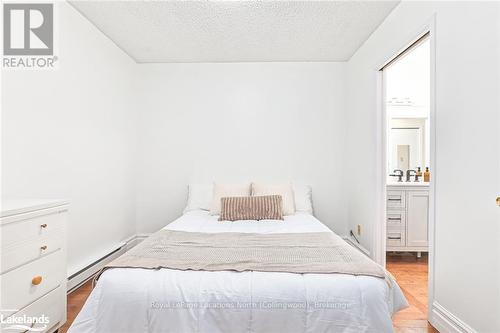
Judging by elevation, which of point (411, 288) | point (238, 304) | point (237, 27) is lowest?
point (411, 288)

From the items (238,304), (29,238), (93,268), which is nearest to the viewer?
(238,304)

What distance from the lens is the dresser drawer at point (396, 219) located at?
3520 mm

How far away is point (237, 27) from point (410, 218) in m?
2.91

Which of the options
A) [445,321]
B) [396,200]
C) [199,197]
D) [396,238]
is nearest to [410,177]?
[396,200]

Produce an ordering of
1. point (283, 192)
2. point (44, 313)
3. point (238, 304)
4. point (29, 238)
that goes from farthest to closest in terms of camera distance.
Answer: point (283, 192), point (44, 313), point (29, 238), point (238, 304)

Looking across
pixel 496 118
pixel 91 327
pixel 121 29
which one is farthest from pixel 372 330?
pixel 121 29

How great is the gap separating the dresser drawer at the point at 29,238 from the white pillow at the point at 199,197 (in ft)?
5.87

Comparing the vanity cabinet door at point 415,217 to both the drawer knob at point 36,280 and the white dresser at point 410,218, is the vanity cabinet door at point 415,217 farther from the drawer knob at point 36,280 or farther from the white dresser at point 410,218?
the drawer knob at point 36,280

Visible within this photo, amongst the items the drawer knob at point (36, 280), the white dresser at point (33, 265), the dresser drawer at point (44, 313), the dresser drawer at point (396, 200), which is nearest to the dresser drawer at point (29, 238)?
the white dresser at point (33, 265)

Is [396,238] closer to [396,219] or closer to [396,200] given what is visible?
[396,219]

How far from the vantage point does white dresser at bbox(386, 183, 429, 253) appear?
3.50 m

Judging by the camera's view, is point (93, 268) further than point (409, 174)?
No

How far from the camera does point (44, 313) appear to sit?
5.82ft

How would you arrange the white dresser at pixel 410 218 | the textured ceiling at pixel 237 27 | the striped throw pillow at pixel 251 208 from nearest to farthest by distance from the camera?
the textured ceiling at pixel 237 27 < the striped throw pillow at pixel 251 208 < the white dresser at pixel 410 218
